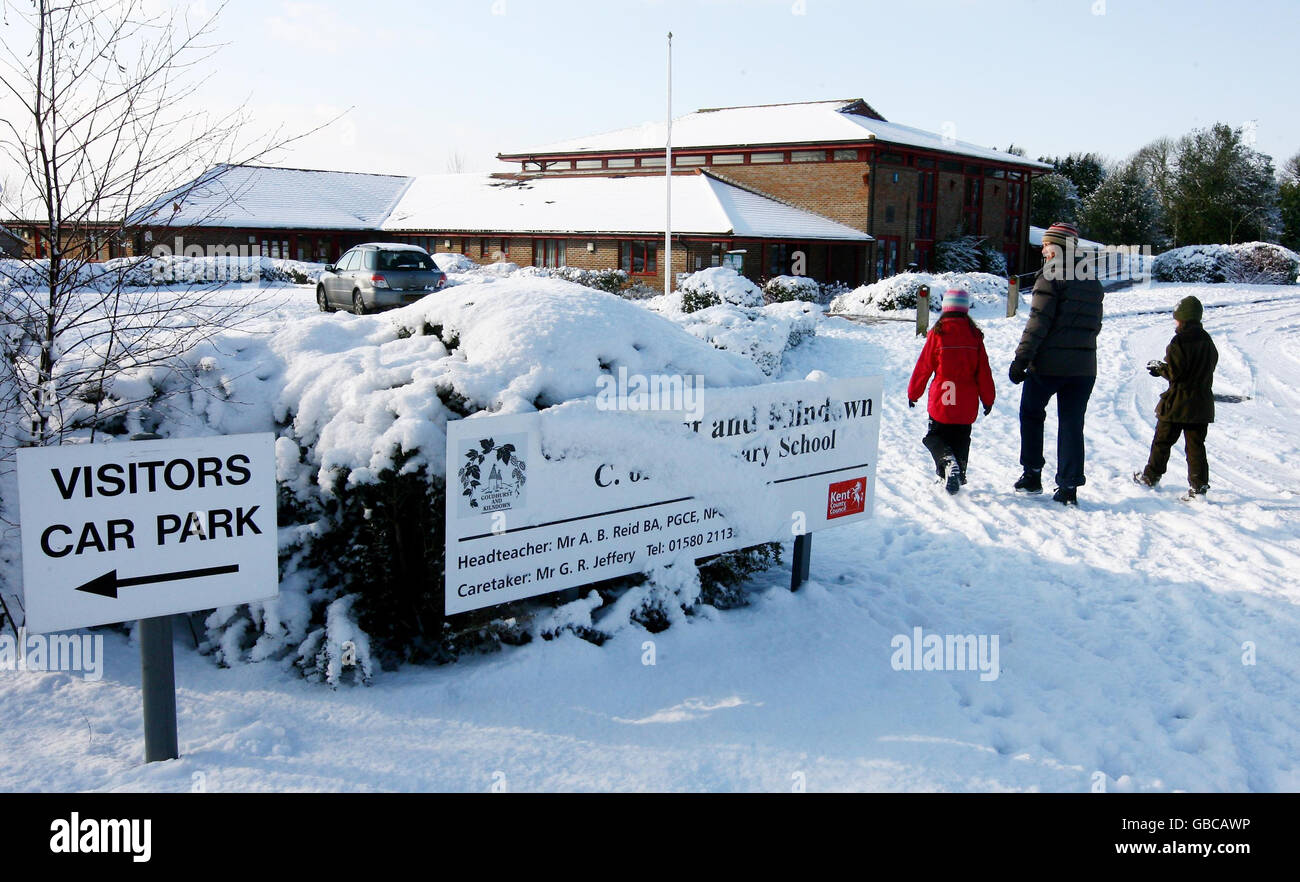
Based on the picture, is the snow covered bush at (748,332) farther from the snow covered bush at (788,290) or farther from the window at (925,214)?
the window at (925,214)

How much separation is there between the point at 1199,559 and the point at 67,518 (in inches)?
249

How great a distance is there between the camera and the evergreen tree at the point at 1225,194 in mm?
49969

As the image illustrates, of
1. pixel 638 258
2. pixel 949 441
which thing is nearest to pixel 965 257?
pixel 638 258

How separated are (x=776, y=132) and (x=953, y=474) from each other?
3156 centimetres

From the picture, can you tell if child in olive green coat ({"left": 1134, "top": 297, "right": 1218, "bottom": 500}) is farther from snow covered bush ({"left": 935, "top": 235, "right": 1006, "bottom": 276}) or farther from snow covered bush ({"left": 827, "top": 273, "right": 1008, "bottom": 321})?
snow covered bush ({"left": 935, "top": 235, "right": 1006, "bottom": 276})

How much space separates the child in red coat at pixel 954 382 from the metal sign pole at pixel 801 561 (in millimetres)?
2594

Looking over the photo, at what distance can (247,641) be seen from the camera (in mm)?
4637

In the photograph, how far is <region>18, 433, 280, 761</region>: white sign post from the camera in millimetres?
3248

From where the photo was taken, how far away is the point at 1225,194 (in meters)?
50.1

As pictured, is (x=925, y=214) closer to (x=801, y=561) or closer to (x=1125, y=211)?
(x=1125, y=211)

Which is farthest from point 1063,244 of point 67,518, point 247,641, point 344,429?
point 67,518

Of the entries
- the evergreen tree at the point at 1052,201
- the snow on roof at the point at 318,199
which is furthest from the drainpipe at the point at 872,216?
the evergreen tree at the point at 1052,201

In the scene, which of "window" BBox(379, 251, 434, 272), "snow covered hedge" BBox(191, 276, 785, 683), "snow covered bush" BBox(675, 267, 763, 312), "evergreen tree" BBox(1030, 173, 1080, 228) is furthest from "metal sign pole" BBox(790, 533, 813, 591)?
"evergreen tree" BBox(1030, 173, 1080, 228)

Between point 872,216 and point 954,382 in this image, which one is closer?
point 954,382
